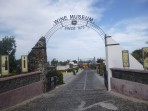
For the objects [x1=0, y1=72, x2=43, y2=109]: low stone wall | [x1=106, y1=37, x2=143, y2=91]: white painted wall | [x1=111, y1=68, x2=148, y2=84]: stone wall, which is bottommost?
[x1=0, y1=72, x2=43, y2=109]: low stone wall

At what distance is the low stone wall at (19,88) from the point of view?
47.9 feet

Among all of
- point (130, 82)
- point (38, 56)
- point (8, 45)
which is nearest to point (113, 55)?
point (130, 82)

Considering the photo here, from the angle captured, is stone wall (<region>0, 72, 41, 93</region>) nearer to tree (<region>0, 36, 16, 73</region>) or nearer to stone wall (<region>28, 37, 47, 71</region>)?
stone wall (<region>28, 37, 47, 71</region>)

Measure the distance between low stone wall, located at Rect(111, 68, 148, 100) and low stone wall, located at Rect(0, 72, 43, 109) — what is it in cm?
598

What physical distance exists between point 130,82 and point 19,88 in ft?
23.0

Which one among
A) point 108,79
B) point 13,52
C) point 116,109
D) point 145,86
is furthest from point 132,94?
point 13,52

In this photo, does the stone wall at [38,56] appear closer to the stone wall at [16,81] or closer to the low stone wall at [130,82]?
the stone wall at [16,81]

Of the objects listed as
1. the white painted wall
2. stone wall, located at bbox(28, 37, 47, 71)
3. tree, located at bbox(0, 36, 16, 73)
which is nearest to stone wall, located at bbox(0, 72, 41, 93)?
stone wall, located at bbox(28, 37, 47, 71)

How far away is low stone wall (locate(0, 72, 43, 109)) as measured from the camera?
14.6 meters

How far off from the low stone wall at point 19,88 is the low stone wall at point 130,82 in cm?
598

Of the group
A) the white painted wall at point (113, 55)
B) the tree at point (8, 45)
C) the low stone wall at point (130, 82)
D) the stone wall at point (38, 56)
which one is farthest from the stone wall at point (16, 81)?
the tree at point (8, 45)

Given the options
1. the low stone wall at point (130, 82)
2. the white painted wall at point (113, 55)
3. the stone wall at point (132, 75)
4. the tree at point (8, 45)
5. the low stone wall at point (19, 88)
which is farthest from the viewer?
the tree at point (8, 45)

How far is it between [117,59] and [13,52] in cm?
5985

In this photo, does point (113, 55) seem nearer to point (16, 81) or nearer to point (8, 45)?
point (16, 81)
